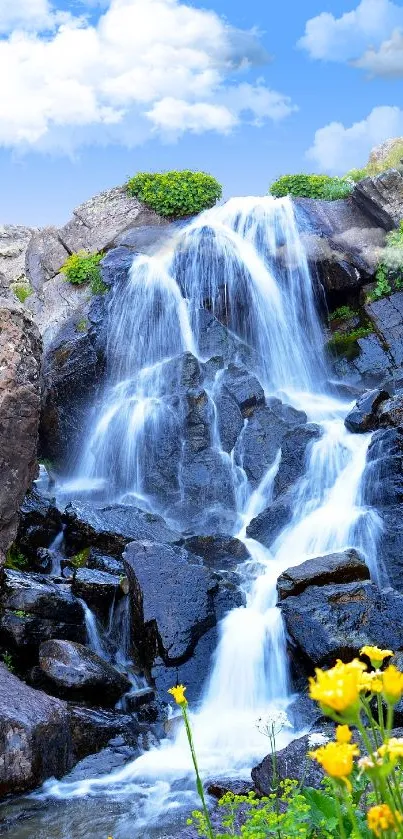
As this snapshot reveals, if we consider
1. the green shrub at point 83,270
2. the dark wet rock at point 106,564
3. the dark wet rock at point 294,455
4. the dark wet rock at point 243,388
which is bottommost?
the dark wet rock at point 106,564

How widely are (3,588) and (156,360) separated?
314 inches

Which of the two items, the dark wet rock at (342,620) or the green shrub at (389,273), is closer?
the dark wet rock at (342,620)

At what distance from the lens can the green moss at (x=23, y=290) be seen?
19.9m

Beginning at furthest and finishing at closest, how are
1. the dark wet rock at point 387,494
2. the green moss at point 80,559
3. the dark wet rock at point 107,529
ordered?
1. the dark wet rock at point 107,529
2. the green moss at point 80,559
3. the dark wet rock at point 387,494

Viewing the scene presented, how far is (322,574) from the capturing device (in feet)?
29.8

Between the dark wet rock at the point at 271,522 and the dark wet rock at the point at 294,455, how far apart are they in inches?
31.7

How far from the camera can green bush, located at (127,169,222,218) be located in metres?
20.7

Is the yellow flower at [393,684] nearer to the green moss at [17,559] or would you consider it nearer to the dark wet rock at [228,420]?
the green moss at [17,559]

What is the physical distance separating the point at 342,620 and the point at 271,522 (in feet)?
12.2

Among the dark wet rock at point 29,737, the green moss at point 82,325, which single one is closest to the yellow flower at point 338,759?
the dark wet rock at point 29,737

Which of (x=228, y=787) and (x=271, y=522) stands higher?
(x=271, y=522)

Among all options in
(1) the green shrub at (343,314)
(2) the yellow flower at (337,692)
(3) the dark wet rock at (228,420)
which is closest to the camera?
(2) the yellow flower at (337,692)

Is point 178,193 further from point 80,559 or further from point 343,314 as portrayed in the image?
point 80,559

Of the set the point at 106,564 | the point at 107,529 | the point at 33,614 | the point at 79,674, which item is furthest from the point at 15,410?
the point at 107,529
